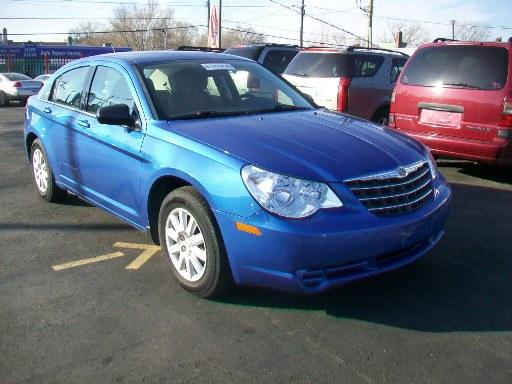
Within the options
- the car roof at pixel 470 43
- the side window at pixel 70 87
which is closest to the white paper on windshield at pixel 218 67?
the side window at pixel 70 87

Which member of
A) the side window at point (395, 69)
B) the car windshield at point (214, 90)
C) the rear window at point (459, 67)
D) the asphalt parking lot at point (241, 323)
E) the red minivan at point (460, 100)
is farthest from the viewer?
the side window at point (395, 69)

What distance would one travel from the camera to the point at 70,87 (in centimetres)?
535

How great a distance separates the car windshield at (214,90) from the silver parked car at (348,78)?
144 inches

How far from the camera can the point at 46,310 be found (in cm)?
354

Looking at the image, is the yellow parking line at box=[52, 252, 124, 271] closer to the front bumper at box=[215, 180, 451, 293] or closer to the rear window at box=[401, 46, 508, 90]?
the front bumper at box=[215, 180, 451, 293]

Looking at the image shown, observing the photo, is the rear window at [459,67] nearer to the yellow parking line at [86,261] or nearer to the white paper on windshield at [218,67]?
the white paper on windshield at [218,67]

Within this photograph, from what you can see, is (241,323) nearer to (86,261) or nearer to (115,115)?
(86,261)

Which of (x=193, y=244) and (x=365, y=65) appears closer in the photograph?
(x=193, y=244)

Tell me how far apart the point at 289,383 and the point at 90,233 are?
290 cm

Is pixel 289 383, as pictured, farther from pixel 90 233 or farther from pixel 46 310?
pixel 90 233

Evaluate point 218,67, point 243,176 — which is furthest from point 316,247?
point 218,67

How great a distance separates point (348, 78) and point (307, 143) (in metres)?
5.37

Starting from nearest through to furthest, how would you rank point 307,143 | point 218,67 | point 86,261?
point 307,143
point 86,261
point 218,67

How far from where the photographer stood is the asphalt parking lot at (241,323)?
285 centimetres
